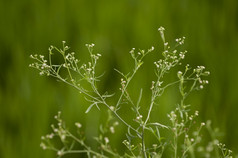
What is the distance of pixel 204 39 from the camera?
59.6 inches

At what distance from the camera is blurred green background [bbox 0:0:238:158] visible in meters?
1.44

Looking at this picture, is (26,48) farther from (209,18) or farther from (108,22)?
(209,18)

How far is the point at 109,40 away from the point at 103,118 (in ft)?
0.76

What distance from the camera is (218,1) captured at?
157 centimetres

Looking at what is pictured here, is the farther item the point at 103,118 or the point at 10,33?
the point at 10,33

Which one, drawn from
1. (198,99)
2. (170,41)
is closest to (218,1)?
(170,41)

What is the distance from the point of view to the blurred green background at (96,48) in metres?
1.44

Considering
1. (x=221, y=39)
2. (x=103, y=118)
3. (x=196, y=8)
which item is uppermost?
(x=196, y=8)

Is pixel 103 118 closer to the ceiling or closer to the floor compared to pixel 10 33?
closer to the floor

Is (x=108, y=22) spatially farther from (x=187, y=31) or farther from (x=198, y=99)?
(x=198, y=99)

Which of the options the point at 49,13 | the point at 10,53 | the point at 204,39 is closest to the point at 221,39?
the point at 204,39

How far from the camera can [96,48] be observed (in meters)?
1.45

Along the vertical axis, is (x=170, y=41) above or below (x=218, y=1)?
below

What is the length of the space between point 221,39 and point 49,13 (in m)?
0.52
